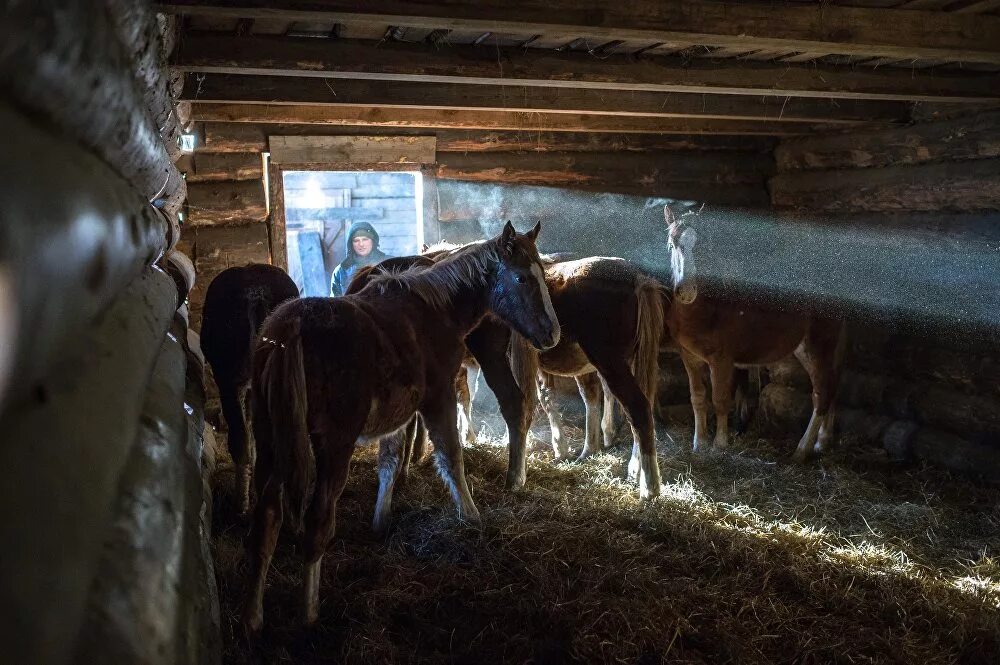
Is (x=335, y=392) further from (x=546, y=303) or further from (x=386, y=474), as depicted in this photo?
(x=546, y=303)

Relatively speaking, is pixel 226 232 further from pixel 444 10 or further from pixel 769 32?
pixel 769 32

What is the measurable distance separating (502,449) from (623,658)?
3.49 meters

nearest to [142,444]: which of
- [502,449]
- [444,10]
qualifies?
[444,10]

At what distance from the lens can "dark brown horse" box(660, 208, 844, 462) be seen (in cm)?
664

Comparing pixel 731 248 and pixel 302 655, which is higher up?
pixel 731 248


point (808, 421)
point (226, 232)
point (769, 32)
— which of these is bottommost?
point (808, 421)

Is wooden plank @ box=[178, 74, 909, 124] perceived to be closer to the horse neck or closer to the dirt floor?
the horse neck

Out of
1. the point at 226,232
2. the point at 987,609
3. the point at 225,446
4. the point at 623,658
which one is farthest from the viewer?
the point at 226,232


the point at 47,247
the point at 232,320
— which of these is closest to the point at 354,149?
the point at 232,320

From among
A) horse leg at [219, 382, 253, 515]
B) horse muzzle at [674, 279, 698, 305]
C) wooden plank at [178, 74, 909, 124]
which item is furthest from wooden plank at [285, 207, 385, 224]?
horse leg at [219, 382, 253, 515]

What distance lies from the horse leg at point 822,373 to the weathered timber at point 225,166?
5.61 meters

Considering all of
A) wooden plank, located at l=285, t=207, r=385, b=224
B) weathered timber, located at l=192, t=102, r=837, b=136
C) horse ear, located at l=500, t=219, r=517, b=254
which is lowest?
horse ear, located at l=500, t=219, r=517, b=254

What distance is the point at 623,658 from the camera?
3051mm

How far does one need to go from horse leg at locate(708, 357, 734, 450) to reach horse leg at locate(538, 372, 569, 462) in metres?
1.49
